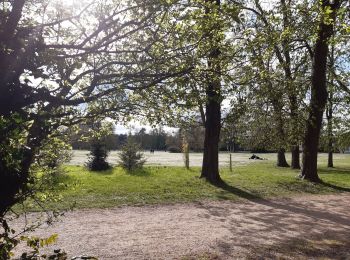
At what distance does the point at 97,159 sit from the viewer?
24359 mm

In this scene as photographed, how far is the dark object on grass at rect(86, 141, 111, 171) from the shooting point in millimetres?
24281

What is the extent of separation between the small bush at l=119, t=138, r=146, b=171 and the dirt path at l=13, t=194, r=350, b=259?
11414 mm

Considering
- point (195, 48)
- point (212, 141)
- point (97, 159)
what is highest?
point (195, 48)

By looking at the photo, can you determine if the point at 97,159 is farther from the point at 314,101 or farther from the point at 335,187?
the point at 335,187

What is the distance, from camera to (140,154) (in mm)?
24453

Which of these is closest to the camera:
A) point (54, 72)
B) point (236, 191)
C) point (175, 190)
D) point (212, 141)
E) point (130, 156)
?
point (54, 72)

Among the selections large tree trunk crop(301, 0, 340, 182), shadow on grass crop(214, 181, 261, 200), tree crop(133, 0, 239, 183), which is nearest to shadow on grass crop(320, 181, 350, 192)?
large tree trunk crop(301, 0, 340, 182)

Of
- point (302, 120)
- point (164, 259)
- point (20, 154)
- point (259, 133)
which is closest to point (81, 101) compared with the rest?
point (20, 154)

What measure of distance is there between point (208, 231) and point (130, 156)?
15.3 metres

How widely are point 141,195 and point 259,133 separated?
8.57 meters

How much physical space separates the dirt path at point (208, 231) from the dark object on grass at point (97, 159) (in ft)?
40.8

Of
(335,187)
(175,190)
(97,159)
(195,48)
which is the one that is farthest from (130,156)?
(195,48)

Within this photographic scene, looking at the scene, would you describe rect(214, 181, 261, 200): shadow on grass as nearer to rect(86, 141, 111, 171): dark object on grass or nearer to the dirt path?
the dirt path

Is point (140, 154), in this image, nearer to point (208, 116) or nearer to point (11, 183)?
point (208, 116)
